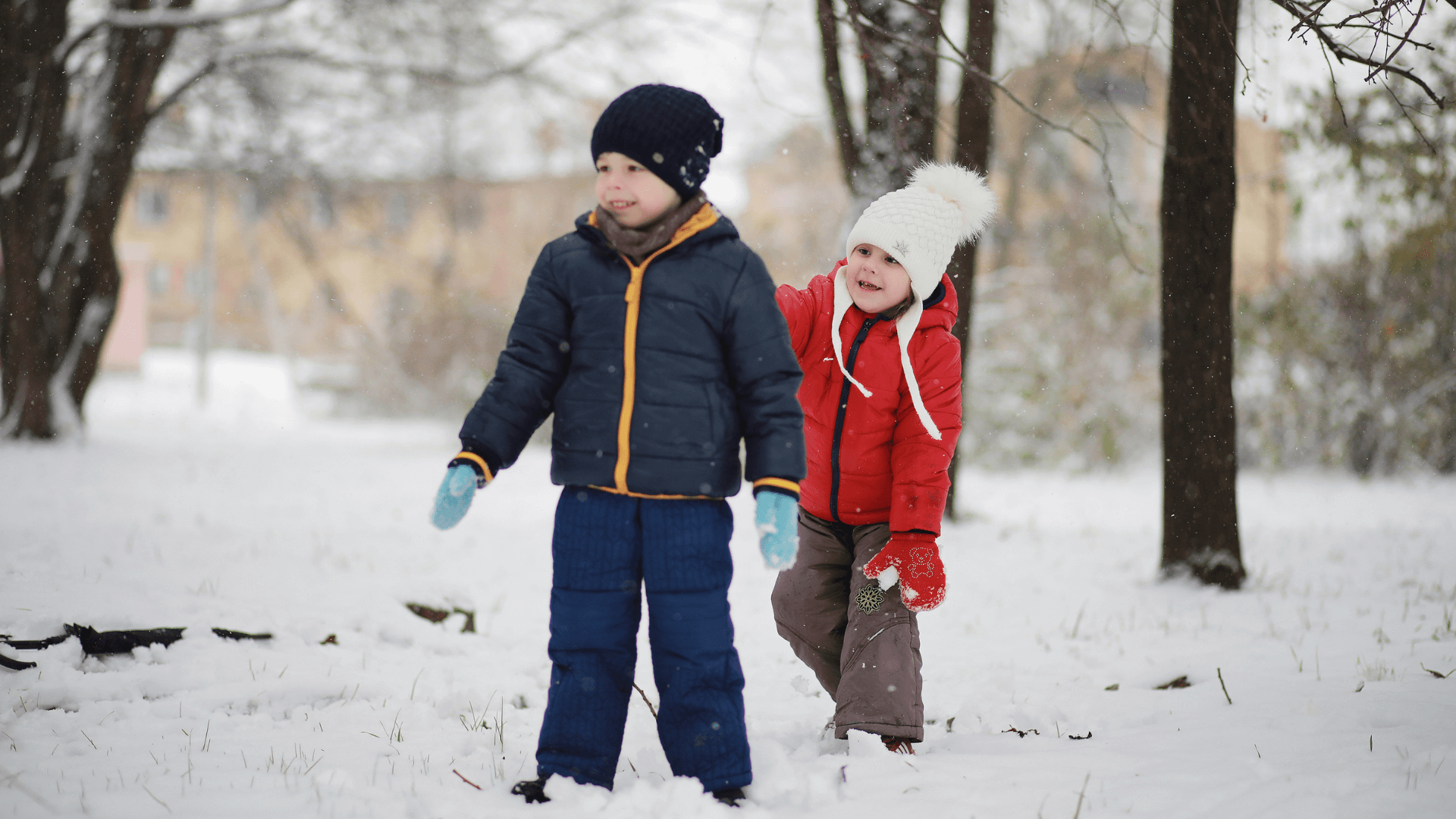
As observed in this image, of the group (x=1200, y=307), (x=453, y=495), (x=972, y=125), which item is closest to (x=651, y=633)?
(x=453, y=495)

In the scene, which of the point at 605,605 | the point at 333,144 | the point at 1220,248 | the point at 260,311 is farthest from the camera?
the point at 260,311

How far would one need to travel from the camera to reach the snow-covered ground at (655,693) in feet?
7.81

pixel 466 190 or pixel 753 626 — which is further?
pixel 466 190

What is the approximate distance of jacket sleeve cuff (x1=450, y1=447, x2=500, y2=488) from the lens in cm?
228

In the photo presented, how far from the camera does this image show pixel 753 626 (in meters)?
4.71

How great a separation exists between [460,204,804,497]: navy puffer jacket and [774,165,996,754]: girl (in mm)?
534

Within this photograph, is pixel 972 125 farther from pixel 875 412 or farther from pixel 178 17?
pixel 178 17

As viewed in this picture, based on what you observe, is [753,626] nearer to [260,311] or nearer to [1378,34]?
[1378,34]

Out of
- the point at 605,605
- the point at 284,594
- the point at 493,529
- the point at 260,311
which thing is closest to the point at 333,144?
the point at 493,529

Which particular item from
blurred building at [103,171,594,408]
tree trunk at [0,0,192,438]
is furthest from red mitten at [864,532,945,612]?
tree trunk at [0,0,192,438]

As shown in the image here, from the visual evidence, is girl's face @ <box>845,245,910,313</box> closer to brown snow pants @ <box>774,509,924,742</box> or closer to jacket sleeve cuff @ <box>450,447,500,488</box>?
brown snow pants @ <box>774,509,924,742</box>

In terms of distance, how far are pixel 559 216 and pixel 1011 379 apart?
31.4 feet

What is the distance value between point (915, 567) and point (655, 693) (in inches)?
56.2

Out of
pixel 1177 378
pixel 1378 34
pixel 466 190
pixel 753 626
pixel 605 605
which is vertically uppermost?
pixel 466 190
